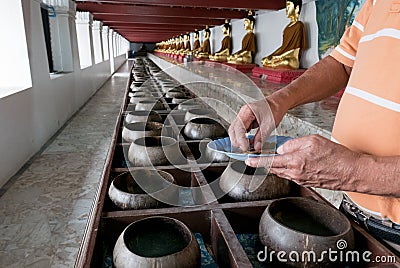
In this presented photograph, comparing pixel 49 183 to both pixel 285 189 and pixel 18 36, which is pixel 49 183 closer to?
pixel 18 36

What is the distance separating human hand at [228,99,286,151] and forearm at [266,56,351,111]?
0.08 feet

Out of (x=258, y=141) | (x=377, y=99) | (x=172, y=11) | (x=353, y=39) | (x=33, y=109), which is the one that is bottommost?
(x=33, y=109)

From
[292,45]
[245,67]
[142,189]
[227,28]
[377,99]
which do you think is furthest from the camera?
[227,28]

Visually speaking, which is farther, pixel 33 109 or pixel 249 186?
pixel 33 109

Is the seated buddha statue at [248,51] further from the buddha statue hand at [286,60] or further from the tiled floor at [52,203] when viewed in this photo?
the tiled floor at [52,203]

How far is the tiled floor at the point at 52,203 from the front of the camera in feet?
5.49

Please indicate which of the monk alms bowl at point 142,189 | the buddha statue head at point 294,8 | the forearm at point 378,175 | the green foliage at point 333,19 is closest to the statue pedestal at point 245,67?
the buddha statue head at point 294,8

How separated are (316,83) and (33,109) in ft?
9.87

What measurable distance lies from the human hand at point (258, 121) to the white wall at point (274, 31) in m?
2.58

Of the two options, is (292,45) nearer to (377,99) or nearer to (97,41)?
(377,99)

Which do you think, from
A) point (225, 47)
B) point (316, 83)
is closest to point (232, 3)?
point (225, 47)

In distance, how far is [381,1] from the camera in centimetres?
80

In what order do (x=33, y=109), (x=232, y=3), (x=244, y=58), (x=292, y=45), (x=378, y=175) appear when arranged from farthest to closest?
1. (x=244, y=58)
2. (x=232, y=3)
3. (x=292, y=45)
4. (x=33, y=109)
5. (x=378, y=175)

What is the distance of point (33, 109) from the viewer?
322cm
